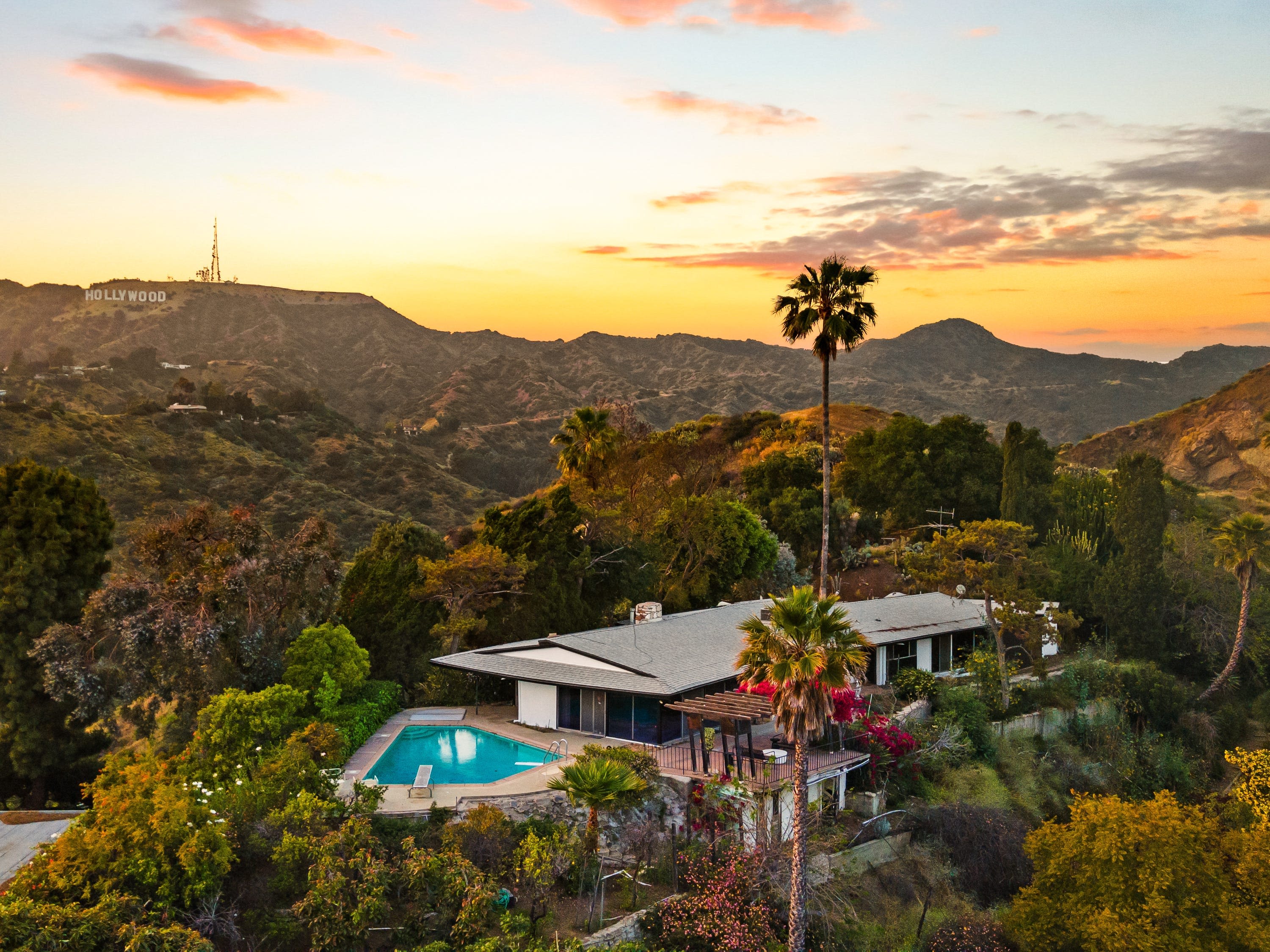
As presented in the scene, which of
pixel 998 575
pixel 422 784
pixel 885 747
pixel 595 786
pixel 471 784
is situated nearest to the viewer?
pixel 595 786

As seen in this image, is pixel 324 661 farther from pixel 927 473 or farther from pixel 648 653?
pixel 927 473

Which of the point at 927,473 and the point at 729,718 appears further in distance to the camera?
the point at 927,473

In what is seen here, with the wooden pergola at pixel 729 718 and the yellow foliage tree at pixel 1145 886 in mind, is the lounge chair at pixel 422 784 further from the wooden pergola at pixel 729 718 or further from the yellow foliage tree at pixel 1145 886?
the yellow foliage tree at pixel 1145 886

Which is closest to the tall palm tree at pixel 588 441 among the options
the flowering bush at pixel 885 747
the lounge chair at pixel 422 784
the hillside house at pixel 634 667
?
the hillside house at pixel 634 667

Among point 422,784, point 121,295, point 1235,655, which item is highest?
point 121,295

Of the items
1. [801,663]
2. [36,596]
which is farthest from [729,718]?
[36,596]

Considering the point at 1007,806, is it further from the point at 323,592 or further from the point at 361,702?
the point at 323,592
